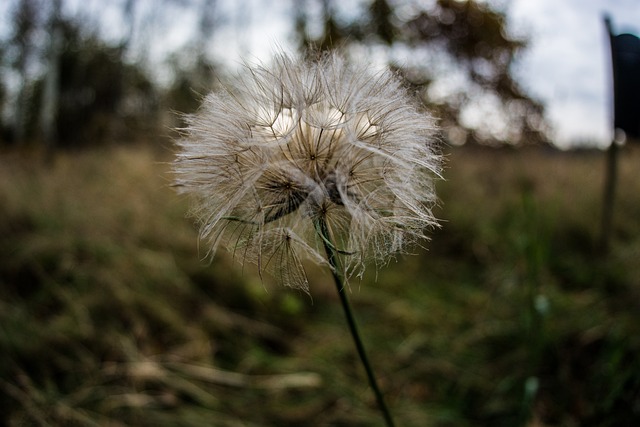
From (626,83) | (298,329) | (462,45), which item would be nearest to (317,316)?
(298,329)

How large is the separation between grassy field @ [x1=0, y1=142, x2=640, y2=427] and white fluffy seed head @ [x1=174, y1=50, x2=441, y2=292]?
0.37 metres

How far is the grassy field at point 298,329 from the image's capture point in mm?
2004

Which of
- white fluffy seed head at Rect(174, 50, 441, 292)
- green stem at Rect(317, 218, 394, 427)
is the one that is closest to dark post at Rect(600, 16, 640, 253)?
white fluffy seed head at Rect(174, 50, 441, 292)

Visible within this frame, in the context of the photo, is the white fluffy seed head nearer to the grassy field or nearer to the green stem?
the green stem

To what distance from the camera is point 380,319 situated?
10.9 feet

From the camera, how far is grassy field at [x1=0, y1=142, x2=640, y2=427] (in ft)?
6.57

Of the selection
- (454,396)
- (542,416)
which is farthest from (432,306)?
(542,416)

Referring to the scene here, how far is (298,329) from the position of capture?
3.20 meters

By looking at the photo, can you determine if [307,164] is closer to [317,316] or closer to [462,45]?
[317,316]

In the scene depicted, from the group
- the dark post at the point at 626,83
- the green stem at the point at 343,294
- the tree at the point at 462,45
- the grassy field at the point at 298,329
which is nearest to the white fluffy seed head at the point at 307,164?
the green stem at the point at 343,294

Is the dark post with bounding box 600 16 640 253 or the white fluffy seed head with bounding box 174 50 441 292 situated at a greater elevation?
the dark post with bounding box 600 16 640 253

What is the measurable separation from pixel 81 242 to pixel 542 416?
10.4 feet

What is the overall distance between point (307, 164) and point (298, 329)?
2.46 meters

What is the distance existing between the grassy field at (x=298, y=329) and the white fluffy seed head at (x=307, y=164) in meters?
0.37
